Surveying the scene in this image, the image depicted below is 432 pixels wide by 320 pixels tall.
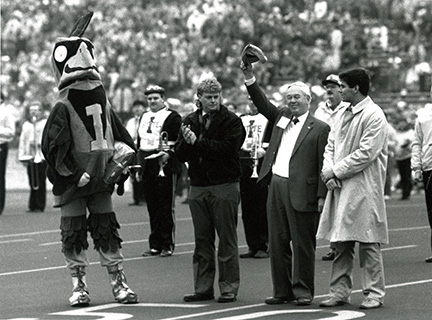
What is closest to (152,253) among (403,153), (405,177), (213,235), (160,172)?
(160,172)

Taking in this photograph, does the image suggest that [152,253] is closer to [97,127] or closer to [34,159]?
[97,127]

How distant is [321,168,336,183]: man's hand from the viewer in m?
11.1

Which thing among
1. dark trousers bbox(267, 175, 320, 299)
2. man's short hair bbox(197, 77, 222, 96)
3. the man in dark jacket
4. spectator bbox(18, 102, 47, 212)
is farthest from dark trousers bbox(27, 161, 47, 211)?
dark trousers bbox(267, 175, 320, 299)

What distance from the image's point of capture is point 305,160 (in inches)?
451

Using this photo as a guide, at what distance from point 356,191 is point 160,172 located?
571 cm

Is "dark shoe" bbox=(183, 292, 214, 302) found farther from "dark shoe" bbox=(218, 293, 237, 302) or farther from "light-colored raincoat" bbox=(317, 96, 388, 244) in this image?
"light-colored raincoat" bbox=(317, 96, 388, 244)

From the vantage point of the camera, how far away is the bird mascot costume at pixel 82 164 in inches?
448

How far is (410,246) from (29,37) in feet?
104

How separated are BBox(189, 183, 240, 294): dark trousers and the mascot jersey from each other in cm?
99

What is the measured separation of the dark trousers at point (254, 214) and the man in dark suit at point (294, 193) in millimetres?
4379

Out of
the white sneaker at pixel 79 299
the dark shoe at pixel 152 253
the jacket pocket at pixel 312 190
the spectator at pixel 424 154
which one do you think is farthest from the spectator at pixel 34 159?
the jacket pocket at pixel 312 190

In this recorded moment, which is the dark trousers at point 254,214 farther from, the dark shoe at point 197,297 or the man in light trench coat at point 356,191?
the man in light trench coat at point 356,191

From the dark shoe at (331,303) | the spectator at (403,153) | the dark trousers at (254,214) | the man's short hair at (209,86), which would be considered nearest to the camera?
the dark shoe at (331,303)

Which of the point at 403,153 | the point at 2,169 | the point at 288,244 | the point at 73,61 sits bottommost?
the point at 288,244
